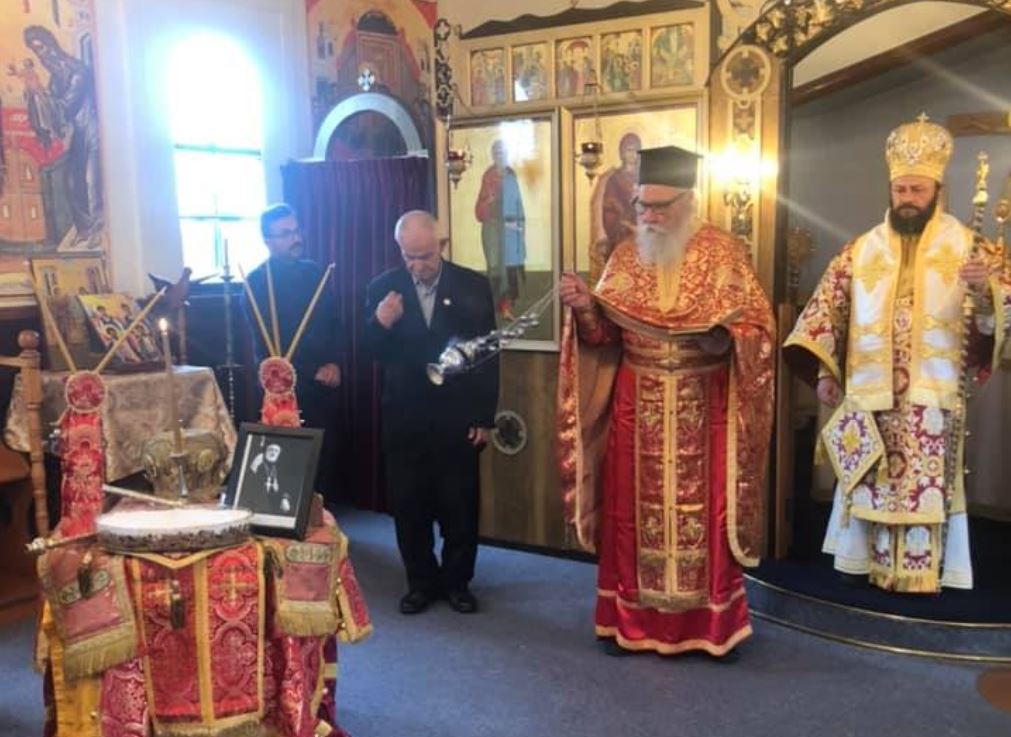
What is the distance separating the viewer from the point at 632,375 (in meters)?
3.53

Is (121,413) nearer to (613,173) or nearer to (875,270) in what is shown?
(613,173)

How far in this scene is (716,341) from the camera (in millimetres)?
3402

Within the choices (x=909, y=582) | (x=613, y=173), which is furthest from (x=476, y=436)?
(x=909, y=582)

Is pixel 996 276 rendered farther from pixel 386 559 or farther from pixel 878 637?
pixel 386 559

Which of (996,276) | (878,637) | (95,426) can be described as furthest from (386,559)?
(996,276)

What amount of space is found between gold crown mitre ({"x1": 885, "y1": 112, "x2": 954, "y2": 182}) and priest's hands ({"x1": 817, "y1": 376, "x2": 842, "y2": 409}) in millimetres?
793

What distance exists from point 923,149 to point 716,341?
104 centimetres

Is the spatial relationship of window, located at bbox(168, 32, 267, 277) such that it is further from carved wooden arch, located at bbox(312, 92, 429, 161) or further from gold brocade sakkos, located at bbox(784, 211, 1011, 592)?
gold brocade sakkos, located at bbox(784, 211, 1011, 592)

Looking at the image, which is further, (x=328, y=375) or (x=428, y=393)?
(x=328, y=375)

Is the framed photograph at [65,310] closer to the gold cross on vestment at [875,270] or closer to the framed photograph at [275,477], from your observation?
the framed photograph at [275,477]

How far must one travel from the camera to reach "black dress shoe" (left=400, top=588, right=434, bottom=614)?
3994mm

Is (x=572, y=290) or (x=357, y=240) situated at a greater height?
(x=357, y=240)

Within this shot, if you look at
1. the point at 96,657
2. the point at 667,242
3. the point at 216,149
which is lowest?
the point at 96,657

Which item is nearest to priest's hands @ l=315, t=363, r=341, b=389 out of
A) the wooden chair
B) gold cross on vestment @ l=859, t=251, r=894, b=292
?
the wooden chair
